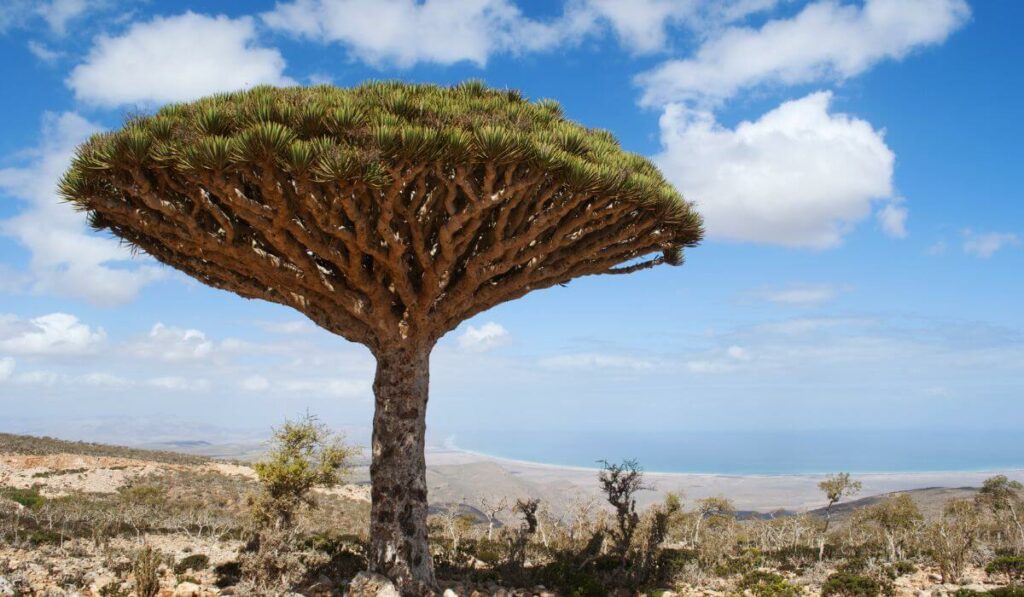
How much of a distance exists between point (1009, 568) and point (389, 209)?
419 inches

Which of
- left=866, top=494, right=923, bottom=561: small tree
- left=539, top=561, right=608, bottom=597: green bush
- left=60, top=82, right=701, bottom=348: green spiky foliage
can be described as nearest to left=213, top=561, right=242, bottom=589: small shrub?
left=60, top=82, right=701, bottom=348: green spiky foliage

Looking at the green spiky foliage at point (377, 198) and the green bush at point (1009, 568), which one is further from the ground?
the green spiky foliage at point (377, 198)

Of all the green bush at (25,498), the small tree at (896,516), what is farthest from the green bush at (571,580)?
the green bush at (25,498)

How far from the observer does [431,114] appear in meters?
7.18

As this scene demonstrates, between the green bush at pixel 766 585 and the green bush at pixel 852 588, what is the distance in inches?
16.5

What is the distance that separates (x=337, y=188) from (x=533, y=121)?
2.55 m

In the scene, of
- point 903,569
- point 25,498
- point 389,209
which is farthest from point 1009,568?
point 25,498

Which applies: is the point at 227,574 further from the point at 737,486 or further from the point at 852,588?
the point at 737,486

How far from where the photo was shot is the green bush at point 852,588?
874cm

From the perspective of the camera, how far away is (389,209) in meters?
7.05

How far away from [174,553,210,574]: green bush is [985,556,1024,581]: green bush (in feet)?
40.5

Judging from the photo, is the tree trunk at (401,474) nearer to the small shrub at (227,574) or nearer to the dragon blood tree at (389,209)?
the dragon blood tree at (389,209)

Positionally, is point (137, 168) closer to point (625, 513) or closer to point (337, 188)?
point (337, 188)

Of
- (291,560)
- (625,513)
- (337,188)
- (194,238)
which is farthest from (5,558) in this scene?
(625,513)
